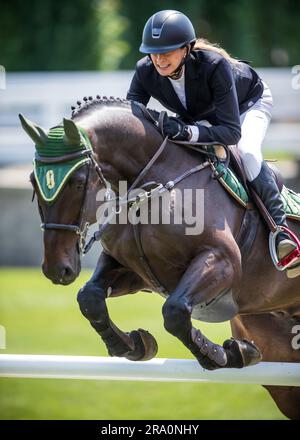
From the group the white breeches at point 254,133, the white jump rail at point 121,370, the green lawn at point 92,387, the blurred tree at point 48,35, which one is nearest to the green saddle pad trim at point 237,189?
the white breeches at point 254,133

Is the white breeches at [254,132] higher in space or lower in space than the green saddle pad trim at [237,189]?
higher

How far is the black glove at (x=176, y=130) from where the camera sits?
485 cm

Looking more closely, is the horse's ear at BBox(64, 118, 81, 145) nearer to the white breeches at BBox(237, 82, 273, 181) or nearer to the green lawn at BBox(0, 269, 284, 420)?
the white breeches at BBox(237, 82, 273, 181)

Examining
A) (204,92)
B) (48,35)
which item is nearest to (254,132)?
(204,92)

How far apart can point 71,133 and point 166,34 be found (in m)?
0.70

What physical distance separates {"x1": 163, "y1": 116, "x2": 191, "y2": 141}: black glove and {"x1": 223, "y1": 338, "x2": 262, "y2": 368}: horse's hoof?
106cm

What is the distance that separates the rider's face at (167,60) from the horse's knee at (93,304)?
1.14 metres

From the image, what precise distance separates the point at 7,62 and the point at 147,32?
17824mm

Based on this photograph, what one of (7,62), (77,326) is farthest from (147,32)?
(7,62)

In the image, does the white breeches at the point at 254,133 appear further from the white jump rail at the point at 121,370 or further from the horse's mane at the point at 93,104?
the white jump rail at the point at 121,370

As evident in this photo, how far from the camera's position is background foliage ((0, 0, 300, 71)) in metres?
22.0

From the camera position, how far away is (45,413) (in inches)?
290

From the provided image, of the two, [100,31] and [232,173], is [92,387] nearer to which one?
[232,173]
